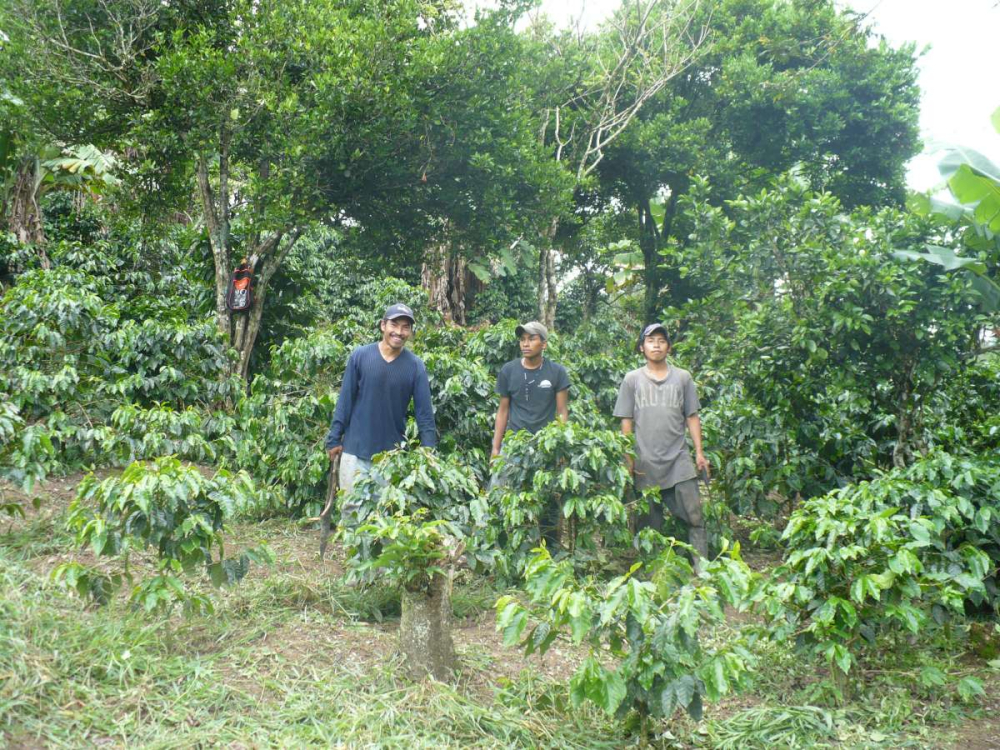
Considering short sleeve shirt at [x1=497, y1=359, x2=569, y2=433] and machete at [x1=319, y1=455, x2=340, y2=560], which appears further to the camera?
short sleeve shirt at [x1=497, y1=359, x2=569, y2=433]

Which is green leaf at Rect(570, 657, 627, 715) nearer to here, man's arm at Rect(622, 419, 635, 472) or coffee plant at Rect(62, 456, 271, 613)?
coffee plant at Rect(62, 456, 271, 613)

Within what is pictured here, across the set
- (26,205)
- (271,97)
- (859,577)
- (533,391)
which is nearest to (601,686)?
(859,577)

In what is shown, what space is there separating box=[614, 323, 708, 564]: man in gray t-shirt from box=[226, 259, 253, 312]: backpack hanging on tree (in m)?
4.79

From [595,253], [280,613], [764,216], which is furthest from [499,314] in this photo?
[280,613]

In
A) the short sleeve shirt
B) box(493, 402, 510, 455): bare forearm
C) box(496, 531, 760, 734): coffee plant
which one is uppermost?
the short sleeve shirt

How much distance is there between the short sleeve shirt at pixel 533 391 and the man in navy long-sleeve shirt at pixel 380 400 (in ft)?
2.84

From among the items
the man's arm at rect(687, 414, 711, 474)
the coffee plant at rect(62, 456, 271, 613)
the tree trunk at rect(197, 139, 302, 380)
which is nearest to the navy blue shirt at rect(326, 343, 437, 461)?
the coffee plant at rect(62, 456, 271, 613)

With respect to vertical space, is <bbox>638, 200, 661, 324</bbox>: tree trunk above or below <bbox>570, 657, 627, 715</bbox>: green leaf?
above

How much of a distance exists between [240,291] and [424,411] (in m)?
4.50

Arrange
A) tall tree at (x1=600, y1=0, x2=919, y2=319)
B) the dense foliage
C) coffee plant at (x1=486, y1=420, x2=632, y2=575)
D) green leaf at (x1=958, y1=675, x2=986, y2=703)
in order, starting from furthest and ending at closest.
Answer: tall tree at (x1=600, y1=0, x2=919, y2=319) < coffee plant at (x1=486, y1=420, x2=632, y2=575) < green leaf at (x1=958, y1=675, x2=986, y2=703) < the dense foliage

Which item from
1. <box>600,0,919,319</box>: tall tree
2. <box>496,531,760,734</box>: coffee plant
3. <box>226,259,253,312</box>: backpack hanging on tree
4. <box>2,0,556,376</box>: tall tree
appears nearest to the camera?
<box>496,531,760,734</box>: coffee plant

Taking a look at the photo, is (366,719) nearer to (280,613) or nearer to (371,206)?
(280,613)

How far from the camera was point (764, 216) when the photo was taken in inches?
222

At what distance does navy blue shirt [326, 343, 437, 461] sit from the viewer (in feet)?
15.6
